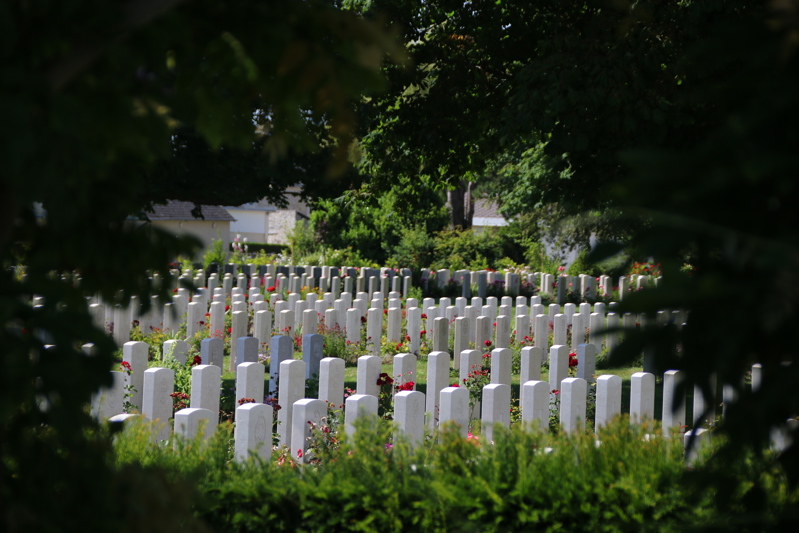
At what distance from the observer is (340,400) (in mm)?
5375

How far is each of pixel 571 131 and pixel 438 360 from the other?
2219 millimetres

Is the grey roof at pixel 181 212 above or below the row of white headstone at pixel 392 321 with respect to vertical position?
above

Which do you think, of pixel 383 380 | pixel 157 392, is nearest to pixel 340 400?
pixel 383 380

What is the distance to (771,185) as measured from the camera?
1341mm

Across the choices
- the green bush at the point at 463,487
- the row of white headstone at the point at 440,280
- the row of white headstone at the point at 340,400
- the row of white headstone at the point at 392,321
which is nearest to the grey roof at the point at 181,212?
the row of white headstone at the point at 440,280

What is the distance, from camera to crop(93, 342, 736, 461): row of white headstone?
13.5 ft

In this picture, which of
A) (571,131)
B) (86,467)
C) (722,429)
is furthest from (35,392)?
(571,131)

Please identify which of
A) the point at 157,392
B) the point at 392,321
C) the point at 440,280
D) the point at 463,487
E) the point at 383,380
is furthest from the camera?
the point at 440,280

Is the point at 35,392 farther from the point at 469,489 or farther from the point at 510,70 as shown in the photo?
the point at 510,70

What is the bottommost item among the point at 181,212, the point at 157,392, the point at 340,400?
the point at 340,400

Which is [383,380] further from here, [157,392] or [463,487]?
[463,487]

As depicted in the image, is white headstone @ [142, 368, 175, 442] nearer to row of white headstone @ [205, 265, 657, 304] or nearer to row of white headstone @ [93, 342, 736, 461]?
row of white headstone @ [93, 342, 736, 461]

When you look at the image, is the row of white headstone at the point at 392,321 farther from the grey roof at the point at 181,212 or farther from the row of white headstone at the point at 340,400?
the grey roof at the point at 181,212

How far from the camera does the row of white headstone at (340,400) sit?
411cm
